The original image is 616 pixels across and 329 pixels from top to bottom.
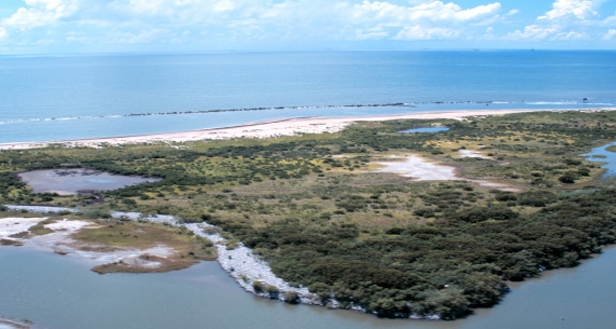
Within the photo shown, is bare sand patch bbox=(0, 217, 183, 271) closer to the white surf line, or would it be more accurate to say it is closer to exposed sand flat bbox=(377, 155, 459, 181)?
the white surf line

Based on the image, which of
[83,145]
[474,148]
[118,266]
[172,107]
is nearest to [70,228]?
[118,266]

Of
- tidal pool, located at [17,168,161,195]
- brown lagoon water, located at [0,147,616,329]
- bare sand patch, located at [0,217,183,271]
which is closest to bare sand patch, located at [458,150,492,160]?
brown lagoon water, located at [0,147,616,329]

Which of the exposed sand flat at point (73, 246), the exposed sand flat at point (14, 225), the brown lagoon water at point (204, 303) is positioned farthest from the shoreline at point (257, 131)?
the brown lagoon water at point (204, 303)

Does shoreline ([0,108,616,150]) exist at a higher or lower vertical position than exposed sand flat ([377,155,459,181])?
higher

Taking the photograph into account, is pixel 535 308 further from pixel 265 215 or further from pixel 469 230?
pixel 265 215

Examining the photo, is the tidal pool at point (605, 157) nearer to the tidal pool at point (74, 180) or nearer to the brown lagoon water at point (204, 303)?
the brown lagoon water at point (204, 303)

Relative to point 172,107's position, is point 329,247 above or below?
below
